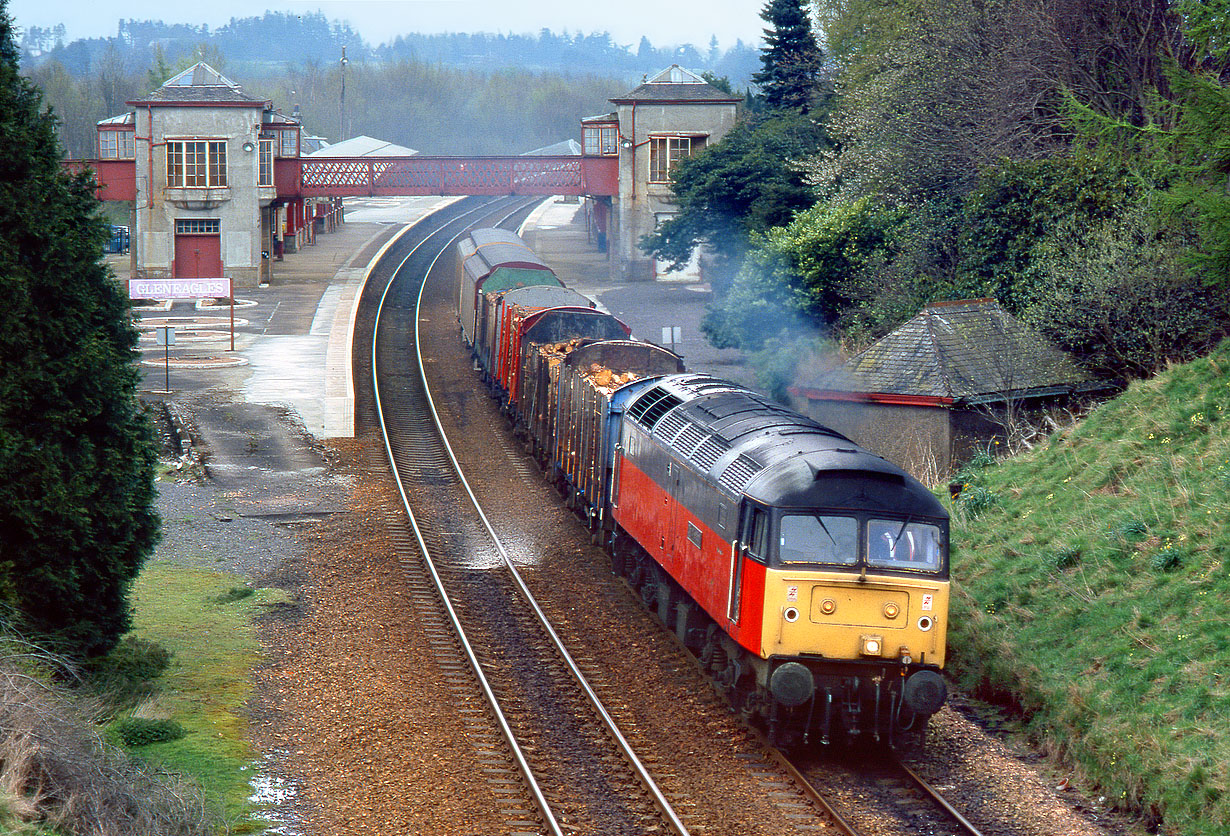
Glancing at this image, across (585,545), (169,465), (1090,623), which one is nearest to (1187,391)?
(1090,623)

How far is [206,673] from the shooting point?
15227mm

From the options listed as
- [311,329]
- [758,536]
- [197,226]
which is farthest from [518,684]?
[197,226]

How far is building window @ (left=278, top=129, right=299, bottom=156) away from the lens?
6058cm

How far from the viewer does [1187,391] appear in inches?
757

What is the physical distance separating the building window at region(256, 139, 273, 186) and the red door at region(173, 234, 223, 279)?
10.9 feet

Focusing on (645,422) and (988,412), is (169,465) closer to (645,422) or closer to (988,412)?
(645,422)

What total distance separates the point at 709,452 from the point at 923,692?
398 cm

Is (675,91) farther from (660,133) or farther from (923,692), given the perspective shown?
(923,692)

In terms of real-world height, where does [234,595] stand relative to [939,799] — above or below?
below

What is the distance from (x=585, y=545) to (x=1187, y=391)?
10517mm

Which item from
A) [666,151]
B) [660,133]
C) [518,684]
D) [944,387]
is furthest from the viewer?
[666,151]

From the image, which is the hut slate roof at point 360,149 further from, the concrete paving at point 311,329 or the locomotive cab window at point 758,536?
the locomotive cab window at point 758,536

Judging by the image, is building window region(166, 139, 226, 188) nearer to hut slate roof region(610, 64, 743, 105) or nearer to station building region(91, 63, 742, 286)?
station building region(91, 63, 742, 286)

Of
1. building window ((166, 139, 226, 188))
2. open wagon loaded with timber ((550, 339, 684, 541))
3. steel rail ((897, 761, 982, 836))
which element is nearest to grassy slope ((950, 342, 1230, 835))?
steel rail ((897, 761, 982, 836))
